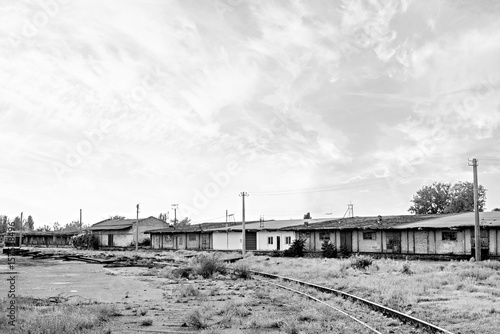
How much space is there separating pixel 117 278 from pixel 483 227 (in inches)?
1019

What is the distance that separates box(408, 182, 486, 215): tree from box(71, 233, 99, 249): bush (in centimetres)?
5814

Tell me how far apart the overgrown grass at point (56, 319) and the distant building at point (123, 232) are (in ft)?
215

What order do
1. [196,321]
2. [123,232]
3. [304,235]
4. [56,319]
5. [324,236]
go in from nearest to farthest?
[56,319] → [196,321] → [324,236] → [304,235] → [123,232]

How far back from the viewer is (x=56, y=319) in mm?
11898

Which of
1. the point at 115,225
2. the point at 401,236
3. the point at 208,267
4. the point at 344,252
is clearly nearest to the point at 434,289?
the point at 208,267

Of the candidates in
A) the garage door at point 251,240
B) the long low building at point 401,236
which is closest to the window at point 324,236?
the long low building at point 401,236

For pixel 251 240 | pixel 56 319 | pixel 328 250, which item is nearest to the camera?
pixel 56 319

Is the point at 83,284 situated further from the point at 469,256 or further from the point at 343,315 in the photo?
the point at 469,256

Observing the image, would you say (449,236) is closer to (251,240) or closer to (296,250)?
(296,250)

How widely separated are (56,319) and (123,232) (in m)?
72.2

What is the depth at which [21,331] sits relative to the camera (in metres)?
11.1

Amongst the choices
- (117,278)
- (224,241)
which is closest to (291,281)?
(117,278)

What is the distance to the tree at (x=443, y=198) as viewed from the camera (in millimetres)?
89375

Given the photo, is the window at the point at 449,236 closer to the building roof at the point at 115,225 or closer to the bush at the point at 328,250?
the bush at the point at 328,250
